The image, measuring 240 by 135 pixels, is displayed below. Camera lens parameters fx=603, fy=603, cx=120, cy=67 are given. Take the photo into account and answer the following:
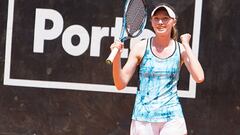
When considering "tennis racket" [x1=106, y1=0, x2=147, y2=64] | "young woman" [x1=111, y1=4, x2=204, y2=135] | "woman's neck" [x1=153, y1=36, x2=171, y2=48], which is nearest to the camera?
"young woman" [x1=111, y1=4, x2=204, y2=135]

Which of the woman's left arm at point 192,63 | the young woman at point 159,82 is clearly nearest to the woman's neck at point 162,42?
the young woman at point 159,82

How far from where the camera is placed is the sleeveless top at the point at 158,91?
13.1 feet

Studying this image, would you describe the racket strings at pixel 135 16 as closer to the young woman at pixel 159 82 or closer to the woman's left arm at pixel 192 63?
the young woman at pixel 159 82

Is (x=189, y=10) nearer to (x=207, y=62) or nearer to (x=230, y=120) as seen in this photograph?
(x=207, y=62)

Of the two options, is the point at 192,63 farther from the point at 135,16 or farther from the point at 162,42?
the point at 135,16

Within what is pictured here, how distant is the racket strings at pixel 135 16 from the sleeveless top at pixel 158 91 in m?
0.41

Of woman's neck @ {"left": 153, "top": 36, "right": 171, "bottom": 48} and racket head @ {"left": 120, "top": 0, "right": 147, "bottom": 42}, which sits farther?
racket head @ {"left": 120, "top": 0, "right": 147, "bottom": 42}

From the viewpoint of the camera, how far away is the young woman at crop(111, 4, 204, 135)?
400 cm

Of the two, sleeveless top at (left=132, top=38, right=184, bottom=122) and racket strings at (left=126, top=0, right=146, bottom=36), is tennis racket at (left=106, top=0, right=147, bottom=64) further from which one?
sleeveless top at (left=132, top=38, right=184, bottom=122)

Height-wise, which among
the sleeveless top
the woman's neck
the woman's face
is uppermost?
the woman's face

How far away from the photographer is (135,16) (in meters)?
4.41

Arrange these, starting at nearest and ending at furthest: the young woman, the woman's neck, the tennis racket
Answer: the young woman, the woman's neck, the tennis racket

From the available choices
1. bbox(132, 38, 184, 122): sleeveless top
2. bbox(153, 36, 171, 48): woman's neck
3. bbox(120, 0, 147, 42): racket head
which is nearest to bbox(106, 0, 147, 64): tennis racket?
bbox(120, 0, 147, 42): racket head

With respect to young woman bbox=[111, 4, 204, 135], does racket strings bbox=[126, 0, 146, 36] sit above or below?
above
